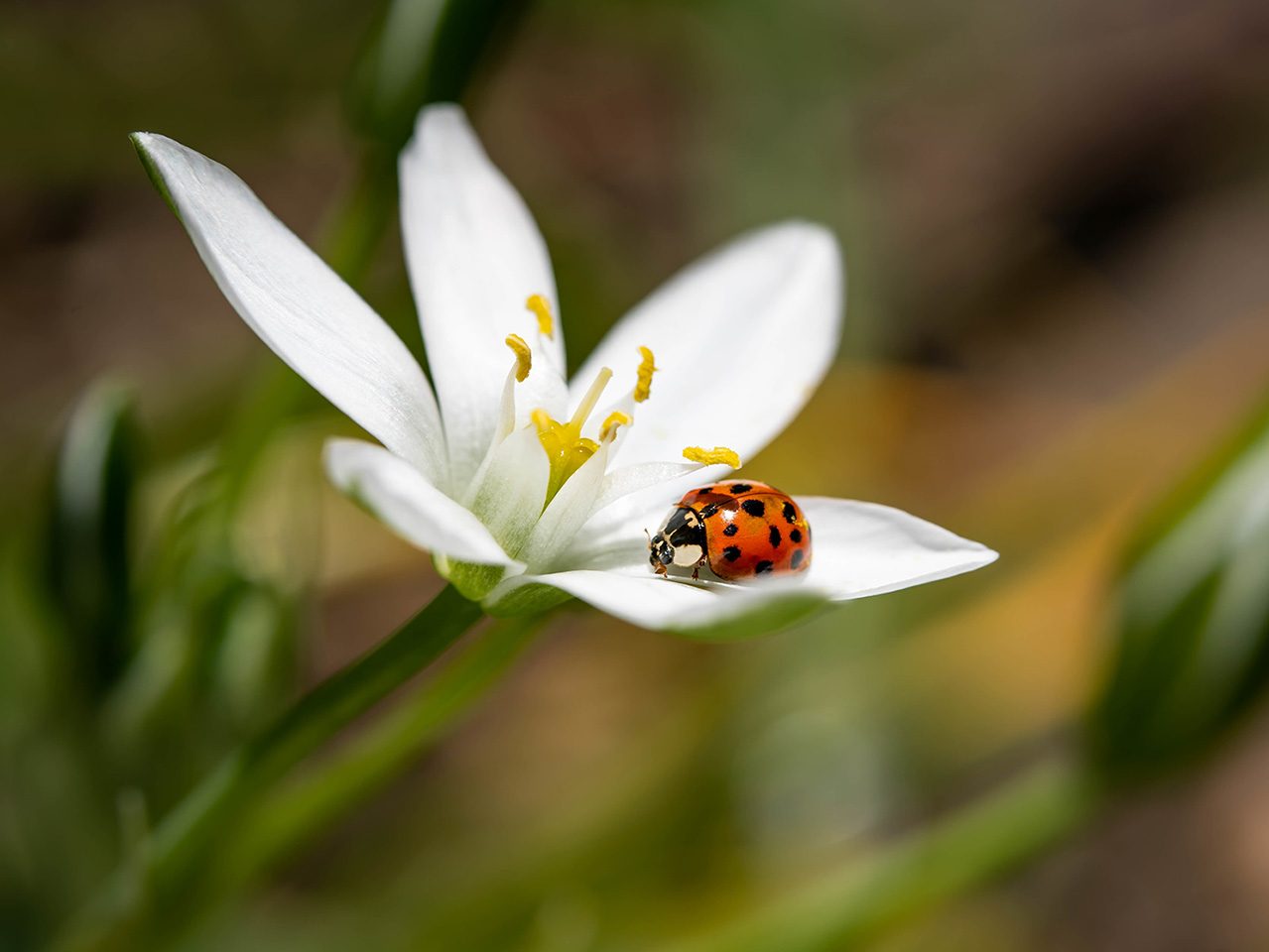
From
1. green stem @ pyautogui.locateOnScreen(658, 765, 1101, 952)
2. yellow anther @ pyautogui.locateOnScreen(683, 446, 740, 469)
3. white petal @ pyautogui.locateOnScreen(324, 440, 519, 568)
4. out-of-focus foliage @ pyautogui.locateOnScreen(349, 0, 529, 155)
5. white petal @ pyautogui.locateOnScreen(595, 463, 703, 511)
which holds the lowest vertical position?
green stem @ pyautogui.locateOnScreen(658, 765, 1101, 952)

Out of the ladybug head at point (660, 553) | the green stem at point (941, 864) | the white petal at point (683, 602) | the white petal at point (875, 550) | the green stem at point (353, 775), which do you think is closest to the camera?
the white petal at point (683, 602)

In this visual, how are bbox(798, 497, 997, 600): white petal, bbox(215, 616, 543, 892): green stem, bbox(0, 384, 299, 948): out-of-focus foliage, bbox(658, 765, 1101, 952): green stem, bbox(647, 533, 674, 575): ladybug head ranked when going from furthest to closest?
bbox(658, 765, 1101, 952): green stem
bbox(0, 384, 299, 948): out-of-focus foliage
bbox(215, 616, 543, 892): green stem
bbox(647, 533, 674, 575): ladybug head
bbox(798, 497, 997, 600): white petal

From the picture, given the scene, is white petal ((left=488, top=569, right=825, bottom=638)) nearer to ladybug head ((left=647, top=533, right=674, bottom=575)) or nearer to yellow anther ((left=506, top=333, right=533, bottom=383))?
ladybug head ((left=647, top=533, right=674, bottom=575))

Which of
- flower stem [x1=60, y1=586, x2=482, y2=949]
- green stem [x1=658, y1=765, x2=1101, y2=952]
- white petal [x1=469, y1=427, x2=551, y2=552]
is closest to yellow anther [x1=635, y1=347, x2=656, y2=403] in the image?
white petal [x1=469, y1=427, x2=551, y2=552]

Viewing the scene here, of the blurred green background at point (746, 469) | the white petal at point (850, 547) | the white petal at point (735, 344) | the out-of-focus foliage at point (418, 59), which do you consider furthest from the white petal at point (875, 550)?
the out-of-focus foliage at point (418, 59)

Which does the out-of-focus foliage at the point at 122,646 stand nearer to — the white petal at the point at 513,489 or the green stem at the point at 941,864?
the white petal at the point at 513,489

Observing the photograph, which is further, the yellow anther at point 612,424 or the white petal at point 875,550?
the yellow anther at point 612,424
